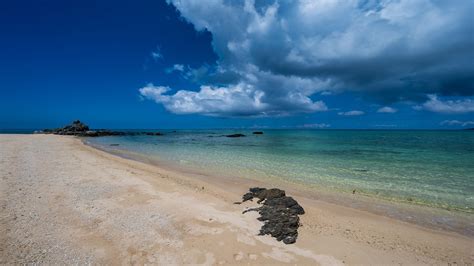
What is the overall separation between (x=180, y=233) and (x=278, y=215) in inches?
114

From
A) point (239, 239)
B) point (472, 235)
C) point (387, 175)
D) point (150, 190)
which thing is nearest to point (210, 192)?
point (150, 190)

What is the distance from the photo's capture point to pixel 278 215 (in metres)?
6.96

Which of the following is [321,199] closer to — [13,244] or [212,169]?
[212,169]

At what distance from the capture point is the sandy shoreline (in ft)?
16.8

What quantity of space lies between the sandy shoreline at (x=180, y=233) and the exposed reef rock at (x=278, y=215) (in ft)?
0.88

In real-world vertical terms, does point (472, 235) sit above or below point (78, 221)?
below

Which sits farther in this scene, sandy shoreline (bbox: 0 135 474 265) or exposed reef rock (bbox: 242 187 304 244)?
exposed reef rock (bbox: 242 187 304 244)

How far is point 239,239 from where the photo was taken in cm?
586

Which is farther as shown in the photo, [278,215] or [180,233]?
[278,215]

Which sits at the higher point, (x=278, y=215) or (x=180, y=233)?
(x=278, y=215)

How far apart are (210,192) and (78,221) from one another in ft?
16.6

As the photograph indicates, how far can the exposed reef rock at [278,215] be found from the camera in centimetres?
609

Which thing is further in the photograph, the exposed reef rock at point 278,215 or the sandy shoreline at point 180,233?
the exposed reef rock at point 278,215

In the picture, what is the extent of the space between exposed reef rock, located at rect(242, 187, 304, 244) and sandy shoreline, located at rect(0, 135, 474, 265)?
267 millimetres
